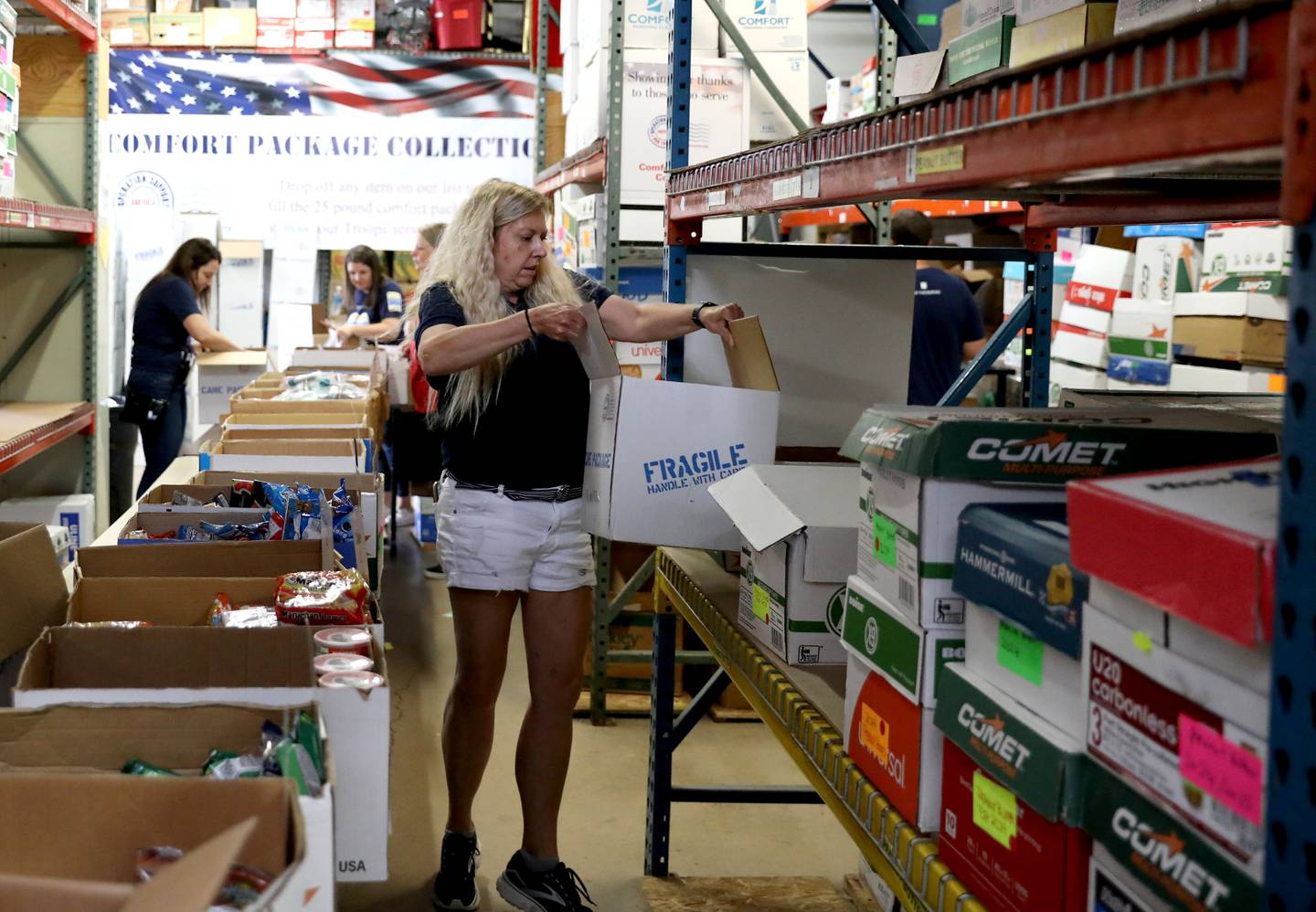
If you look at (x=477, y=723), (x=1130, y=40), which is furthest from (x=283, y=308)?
(x=1130, y=40)

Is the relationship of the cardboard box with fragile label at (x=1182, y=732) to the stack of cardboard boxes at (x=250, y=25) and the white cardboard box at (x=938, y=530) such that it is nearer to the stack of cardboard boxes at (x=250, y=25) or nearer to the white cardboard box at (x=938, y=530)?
the white cardboard box at (x=938, y=530)

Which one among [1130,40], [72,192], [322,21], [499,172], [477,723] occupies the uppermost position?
[322,21]

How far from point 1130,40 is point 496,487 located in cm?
202

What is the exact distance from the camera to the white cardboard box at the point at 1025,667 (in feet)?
4.05

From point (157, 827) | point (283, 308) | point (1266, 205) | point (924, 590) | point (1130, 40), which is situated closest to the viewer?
point (1130, 40)

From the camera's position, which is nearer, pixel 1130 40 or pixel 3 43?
pixel 1130 40

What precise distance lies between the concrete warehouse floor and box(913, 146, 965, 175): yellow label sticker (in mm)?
2151

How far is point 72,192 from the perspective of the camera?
531 cm

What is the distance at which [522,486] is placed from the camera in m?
2.89

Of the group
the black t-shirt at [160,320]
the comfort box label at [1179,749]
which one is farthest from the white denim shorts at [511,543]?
the black t-shirt at [160,320]

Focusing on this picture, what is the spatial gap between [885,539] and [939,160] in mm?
470

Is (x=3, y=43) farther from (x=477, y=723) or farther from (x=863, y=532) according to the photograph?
(x=863, y=532)

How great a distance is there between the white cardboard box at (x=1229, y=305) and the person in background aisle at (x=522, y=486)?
2.81 metres

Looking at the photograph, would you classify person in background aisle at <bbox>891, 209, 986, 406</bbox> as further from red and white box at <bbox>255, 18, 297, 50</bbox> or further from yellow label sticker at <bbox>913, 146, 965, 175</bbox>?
red and white box at <bbox>255, 18, 297, 50</bbox>
